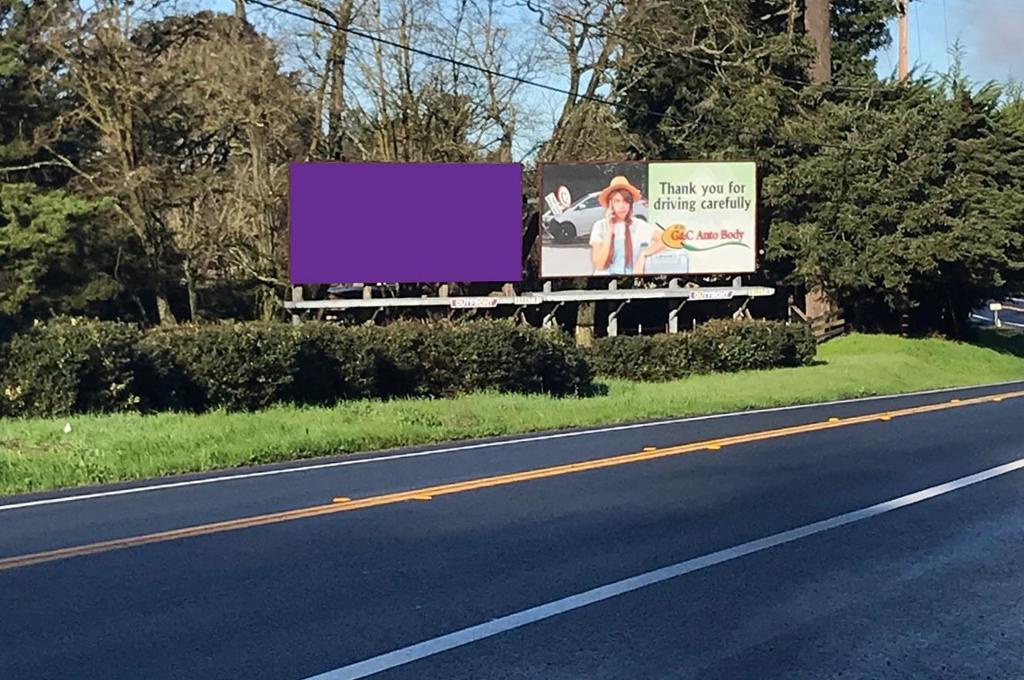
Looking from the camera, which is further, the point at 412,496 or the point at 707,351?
the point at 707,351

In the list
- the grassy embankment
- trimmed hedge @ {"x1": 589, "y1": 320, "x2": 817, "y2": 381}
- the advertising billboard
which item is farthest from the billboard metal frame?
the grassy embankment

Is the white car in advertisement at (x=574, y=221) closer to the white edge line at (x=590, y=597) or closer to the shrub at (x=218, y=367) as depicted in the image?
the shrub at (x=218, y=367)

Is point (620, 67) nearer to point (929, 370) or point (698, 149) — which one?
point (698, 149)

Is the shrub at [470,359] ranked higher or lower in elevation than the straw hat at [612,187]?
lower

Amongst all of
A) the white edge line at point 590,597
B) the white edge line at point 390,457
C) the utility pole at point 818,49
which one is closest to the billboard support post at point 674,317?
the utility pole at point 818,49

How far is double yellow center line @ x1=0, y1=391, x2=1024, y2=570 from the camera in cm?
848

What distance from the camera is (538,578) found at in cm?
773

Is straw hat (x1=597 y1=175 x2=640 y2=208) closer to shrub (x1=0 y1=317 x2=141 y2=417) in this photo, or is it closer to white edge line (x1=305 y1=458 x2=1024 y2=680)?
shrub (x1=0 y1=317 x2=141 y2=417)

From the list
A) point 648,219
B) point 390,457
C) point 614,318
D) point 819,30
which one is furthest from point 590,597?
point 819,30

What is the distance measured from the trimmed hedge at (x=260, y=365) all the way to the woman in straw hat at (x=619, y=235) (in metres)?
9.89

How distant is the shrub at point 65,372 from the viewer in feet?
50.4

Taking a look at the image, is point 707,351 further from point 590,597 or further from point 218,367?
point 590,597

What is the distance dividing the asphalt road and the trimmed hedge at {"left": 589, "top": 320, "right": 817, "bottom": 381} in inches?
505

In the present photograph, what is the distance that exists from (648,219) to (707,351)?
19.5 ft
